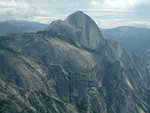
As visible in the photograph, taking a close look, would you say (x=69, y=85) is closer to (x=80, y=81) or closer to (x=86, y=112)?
(x=80, y=81)

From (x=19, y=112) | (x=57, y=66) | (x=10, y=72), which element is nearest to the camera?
(x=19, y=112)

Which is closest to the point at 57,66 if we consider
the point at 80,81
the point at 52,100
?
the point at 80,81

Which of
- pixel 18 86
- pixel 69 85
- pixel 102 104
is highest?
pixel 18 86

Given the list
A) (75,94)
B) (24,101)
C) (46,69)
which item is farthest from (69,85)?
(24,101)

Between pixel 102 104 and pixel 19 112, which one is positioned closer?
pixel 19 112

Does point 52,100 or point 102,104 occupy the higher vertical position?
point 52,100

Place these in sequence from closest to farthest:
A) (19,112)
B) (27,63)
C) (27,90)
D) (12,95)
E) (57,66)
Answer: (19,112), (12,95), (27,90), (27,63), (57,66)

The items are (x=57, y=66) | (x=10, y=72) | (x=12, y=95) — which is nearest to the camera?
(x=12, y=95)

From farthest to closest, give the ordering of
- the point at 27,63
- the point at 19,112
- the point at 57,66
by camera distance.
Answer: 1. the point at 57,66
2. the point at 27,63
3. the point at 19,112

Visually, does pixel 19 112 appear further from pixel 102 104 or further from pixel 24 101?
pixel 102 104
